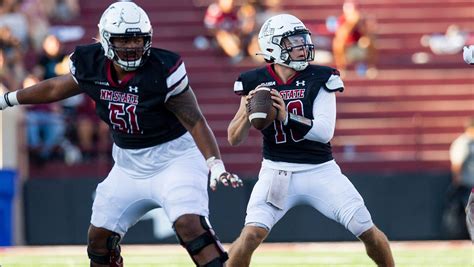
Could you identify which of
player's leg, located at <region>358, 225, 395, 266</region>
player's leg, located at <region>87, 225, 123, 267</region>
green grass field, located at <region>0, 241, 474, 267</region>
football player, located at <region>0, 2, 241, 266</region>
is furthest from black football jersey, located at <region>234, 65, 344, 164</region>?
green grass field, located at <region>0, 241, 474, 267</region>

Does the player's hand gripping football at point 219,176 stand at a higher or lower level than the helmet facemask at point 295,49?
lower

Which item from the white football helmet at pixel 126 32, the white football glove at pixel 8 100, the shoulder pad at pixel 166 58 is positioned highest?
the white football helmet at pixel 126 32

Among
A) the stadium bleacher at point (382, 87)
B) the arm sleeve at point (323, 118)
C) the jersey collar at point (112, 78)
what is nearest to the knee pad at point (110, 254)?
the jersey collar at point (112, 78)

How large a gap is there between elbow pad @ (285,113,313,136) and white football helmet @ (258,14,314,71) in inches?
16.2

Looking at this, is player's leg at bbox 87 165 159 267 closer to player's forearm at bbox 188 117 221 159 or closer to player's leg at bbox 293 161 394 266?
player's forearm at bbox 188 117 221 159

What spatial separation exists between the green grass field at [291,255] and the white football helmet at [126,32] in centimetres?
395

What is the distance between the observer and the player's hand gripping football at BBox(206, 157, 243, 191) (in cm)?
643

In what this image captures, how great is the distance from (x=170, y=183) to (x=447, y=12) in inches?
498

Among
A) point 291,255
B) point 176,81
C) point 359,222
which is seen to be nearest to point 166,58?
point 176,81

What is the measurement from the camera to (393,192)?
48.5ft

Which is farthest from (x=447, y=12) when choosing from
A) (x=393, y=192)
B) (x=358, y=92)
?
(x=393, y=192)

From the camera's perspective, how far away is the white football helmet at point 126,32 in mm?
6828

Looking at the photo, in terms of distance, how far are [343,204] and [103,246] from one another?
1.53 m

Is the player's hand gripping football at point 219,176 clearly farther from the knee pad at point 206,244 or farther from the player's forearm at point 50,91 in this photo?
the player's forearm at point 50,91
